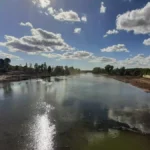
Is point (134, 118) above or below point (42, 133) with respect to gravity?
above

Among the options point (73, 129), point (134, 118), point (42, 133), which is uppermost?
point (134, 118)

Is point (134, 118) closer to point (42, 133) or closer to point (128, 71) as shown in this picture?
point (42, 133)

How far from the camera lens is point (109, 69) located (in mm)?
167125

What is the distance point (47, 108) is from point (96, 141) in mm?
11883

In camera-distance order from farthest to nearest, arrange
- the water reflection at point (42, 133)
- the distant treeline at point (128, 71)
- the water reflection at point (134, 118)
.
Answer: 1. the distant treeline at point (128, 71)
2. the water reflection at point (134, 118)
3. the water reflection at point (42, 133)

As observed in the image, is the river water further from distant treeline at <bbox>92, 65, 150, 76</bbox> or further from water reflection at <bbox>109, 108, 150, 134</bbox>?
distant treeline at <bbox>92, 65, 150, 76</bbox>

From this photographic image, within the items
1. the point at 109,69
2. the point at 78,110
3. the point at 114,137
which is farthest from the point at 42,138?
the point at 109,69

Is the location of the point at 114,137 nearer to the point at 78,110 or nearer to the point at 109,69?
the point at 78,110

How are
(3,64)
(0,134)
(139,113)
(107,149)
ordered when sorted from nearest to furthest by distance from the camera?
(107,149), (0,134), (139,113), (3,64)

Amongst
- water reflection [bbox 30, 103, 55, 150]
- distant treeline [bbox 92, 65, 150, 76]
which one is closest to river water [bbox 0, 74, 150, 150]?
water reflection [bbox 30, 103, 55, 150]

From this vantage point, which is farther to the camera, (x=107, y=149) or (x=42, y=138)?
(x=42, y=138)

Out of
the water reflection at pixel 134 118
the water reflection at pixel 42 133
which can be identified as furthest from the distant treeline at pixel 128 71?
the water reflection at pixel 42 133

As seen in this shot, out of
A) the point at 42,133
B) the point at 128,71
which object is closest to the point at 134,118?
the point at 42,133

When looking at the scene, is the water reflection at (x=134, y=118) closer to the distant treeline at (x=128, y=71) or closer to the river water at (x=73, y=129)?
the river water at (x=73, y=129)
